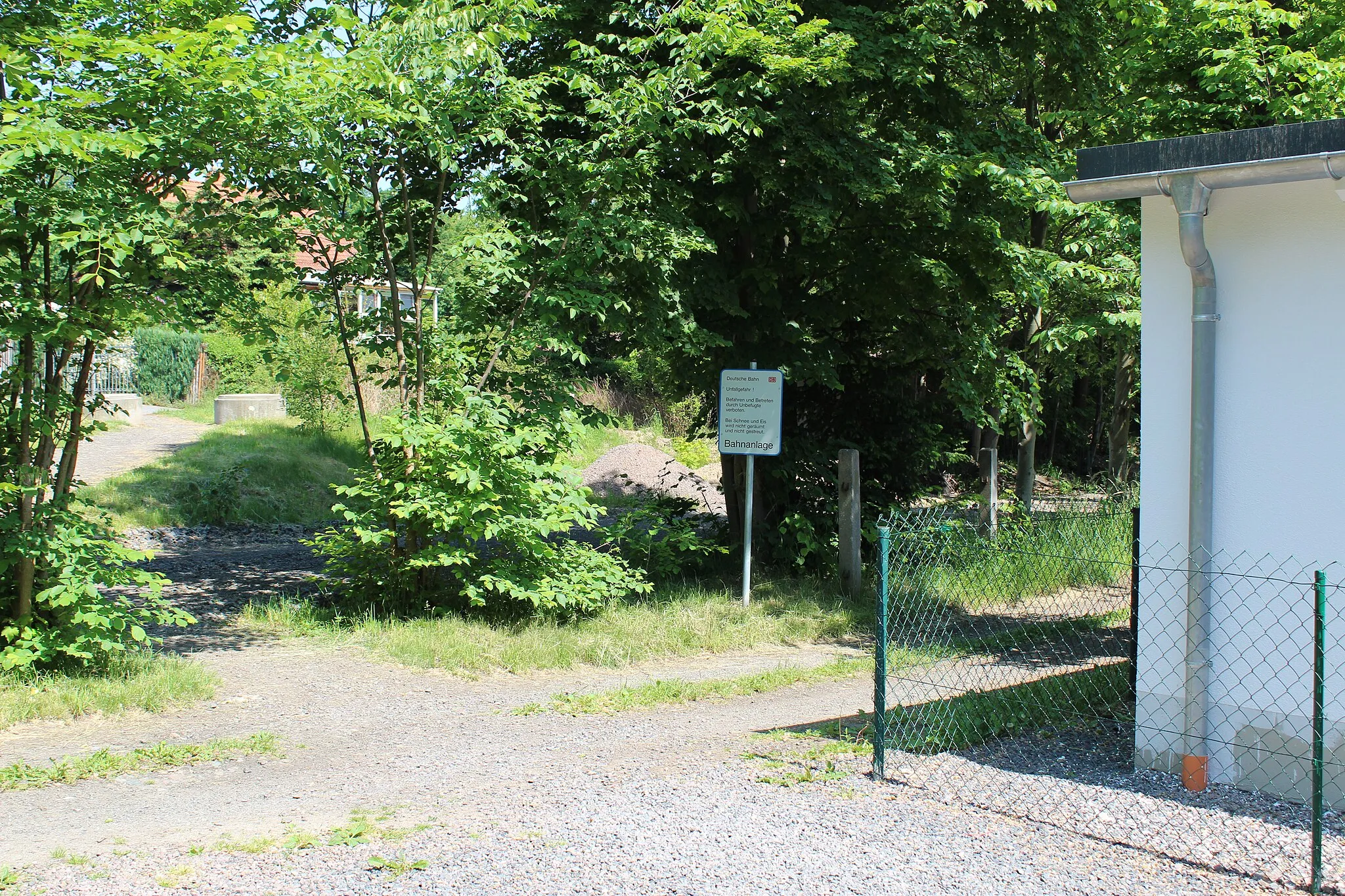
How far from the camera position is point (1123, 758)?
18.1 feet

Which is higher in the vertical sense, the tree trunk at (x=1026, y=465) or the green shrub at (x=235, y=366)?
the green shrub at (x=235, y=366)

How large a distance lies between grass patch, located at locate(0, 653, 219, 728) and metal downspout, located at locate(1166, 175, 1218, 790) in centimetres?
564

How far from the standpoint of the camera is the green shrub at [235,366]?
26922 mm

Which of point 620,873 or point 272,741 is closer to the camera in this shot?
point 620,873

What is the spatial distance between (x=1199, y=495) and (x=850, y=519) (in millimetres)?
5541

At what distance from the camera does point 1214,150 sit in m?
4.80

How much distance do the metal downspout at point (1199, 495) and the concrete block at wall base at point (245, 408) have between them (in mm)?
20696

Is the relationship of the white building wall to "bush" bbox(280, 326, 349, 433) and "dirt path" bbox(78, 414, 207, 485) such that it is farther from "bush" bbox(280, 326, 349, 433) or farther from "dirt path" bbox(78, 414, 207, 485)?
"bush" bbox(280, 326, 349, 433)

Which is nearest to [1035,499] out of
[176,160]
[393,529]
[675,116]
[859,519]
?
[859,519]

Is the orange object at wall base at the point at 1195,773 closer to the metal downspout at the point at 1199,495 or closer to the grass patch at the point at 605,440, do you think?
the metal downspout at the point at 1199,495

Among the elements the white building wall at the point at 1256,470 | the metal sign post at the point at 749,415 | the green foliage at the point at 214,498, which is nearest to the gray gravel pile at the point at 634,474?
the green foliage at the point at 214,498

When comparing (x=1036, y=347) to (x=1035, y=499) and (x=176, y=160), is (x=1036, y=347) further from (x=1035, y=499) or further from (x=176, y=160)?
(x=176, y=160)

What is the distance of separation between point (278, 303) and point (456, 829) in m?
17.7

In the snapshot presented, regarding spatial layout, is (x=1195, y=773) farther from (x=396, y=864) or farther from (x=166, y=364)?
(x=166, y=364)
